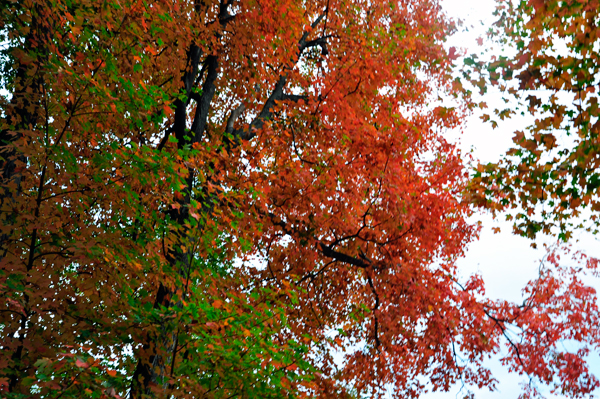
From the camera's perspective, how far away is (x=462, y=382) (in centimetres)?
1130

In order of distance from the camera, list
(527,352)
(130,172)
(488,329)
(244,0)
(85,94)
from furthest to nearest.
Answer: (527,352)
(488,329)
(244,0)
(130,172)
(85,94)

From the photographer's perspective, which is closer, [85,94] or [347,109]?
[85,94]

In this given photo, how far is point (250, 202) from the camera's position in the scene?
8859mm

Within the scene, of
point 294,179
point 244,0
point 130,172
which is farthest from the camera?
point 294,179

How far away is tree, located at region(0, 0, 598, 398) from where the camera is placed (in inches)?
196

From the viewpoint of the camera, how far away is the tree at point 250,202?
16.3 feet

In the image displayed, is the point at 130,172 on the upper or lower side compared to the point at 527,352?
lower

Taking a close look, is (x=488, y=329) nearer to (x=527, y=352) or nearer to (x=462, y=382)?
(x=462, y=382)

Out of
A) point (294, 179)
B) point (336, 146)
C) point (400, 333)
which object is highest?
point (336, 146)

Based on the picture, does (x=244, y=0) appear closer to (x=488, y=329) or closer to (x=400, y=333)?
(x=400, y=333)

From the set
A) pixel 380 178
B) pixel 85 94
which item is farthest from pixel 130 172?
pixel 380 178

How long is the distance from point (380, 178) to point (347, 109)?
208cm

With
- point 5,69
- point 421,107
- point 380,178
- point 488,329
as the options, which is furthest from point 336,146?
point 5,69

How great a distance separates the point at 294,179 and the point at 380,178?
224 cm
